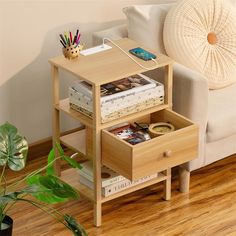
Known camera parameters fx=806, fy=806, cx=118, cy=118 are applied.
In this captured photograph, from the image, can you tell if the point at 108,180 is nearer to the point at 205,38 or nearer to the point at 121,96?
the point at 121,96

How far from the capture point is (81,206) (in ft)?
11.8

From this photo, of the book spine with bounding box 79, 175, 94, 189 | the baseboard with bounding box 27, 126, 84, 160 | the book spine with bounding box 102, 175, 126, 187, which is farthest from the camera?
the baseboard with bounding box 27, 126, 84, 160

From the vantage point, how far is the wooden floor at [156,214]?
11.2 ft

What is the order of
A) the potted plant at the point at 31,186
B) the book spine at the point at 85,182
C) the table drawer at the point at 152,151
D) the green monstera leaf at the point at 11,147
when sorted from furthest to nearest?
the book spine at the point at 85,182
the table drawer at the point at 152,151
the green monstera leaf at the point at 11,147
the potted plant at the point at 31,186

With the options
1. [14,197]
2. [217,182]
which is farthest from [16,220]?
[217,182]

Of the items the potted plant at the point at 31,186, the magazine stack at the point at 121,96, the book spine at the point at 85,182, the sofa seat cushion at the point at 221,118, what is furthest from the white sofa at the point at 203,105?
the potted plant at the point at 31,186

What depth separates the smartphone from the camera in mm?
3416

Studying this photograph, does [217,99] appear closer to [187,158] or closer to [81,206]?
[187,158]

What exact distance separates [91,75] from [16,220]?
28.7 inches

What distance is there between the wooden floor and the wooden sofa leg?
0.03m

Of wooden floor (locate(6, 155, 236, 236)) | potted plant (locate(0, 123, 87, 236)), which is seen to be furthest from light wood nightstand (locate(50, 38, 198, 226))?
potted plant (locate(0, 123, 87, 236))

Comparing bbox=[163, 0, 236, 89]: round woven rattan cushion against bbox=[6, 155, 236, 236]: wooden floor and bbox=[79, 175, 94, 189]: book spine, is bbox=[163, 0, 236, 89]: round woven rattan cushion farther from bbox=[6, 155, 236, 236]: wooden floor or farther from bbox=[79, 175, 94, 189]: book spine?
bbox=[79, 175, 94, 189]: book spine

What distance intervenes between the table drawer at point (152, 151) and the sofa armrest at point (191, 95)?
8 centimetres

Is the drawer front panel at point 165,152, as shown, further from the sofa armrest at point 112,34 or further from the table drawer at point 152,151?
the sofa armrest at point 112,34
